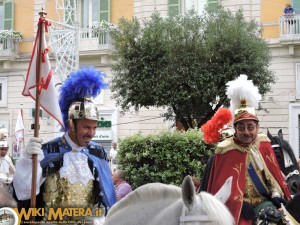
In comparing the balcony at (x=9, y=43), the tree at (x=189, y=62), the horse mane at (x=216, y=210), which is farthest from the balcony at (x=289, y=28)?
the horse mane at (x=216, y=210)

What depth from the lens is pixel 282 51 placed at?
2389cm

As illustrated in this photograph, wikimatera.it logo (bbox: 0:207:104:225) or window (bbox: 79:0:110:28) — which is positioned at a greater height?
window (bbox: 79:0:110:28)

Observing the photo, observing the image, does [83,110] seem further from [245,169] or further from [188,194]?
[188,194]

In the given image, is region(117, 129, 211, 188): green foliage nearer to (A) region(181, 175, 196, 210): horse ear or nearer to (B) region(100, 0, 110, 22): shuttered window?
(A) region(181, 175, 196, 210): horse ear

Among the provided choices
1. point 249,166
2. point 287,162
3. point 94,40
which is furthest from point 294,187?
point 94,40

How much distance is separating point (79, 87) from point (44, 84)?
32cm

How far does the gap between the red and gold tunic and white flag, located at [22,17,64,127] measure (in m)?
1.78

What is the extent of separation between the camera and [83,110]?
519 cm

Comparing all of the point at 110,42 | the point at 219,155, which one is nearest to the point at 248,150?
the point at 219,155

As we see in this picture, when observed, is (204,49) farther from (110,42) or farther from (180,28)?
(110,42)

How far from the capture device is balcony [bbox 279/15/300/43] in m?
23.4

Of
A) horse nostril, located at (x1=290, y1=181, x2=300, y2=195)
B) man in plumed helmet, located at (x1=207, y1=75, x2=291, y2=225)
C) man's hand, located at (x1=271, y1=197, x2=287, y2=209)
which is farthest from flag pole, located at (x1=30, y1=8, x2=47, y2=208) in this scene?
horse nostril, located at (x1=290, y1=181, x2=300, y2=195)

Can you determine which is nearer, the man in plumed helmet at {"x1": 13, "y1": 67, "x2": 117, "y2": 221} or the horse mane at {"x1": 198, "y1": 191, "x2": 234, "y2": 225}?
the horse mane at {"x1": 198, "y1": 191, "x2": 234, "y2": 225}

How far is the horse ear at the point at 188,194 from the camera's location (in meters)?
3.23
